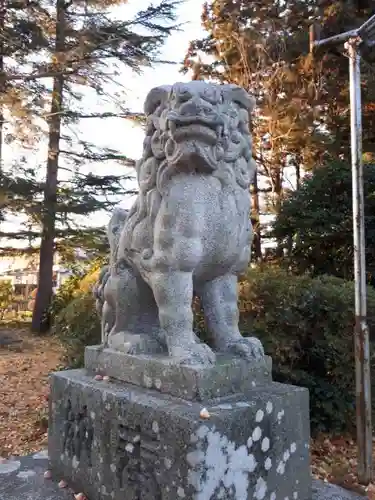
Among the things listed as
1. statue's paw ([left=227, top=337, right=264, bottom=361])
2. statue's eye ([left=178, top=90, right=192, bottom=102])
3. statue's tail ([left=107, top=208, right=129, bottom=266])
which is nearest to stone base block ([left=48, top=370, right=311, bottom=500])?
statue's paw ([left=227, top=337, right=264, bottom=361])

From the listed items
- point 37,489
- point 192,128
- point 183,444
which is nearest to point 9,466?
point 37,489

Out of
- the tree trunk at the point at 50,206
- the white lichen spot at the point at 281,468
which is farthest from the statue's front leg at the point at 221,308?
the tree trunk at the point at 50,206

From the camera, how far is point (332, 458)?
3.97 meters

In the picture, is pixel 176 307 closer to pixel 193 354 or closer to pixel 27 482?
pixel 193 354

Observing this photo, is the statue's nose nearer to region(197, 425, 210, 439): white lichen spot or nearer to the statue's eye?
the statue's eye

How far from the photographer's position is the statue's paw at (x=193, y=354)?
69.7 inches

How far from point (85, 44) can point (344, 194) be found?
19.7 ft

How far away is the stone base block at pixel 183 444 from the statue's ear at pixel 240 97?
1255 millimetres

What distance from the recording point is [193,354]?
5.91 ft

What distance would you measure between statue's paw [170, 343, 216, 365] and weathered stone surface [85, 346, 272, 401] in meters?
0.02

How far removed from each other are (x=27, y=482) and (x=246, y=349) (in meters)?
1.27

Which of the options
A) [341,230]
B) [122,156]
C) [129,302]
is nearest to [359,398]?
[129,302]

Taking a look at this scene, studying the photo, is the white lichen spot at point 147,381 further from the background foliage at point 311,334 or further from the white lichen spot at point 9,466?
the background foliage at point 311,334

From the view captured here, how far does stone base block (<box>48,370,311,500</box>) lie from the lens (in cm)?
159
